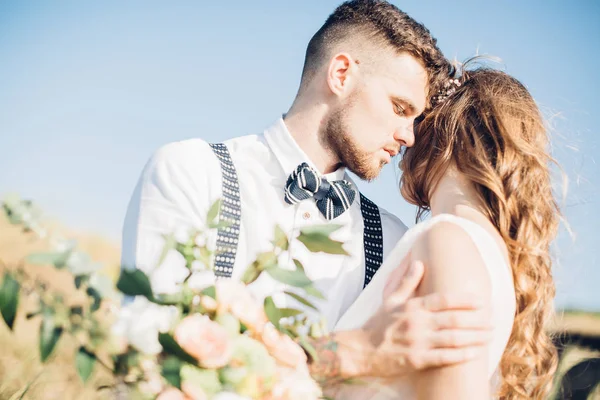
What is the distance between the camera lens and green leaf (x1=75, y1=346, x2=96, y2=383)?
2.64 feet

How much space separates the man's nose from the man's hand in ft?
3.25

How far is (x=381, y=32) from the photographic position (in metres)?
3.20

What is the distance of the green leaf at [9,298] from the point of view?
804mm

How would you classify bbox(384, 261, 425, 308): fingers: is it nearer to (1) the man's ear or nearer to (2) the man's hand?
(2) the man's hand

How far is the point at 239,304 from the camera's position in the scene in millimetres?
961

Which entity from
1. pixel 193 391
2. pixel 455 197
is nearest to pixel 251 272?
pixel 193 391

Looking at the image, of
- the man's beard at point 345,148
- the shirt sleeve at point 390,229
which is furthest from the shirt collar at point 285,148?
the shirt sleeve at point 390,229

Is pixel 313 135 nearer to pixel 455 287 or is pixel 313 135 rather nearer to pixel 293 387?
pixel 455 287

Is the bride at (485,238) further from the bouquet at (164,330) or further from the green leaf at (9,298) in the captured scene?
the green leaf at (9,298)

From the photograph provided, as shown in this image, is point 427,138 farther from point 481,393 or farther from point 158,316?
point 158,316

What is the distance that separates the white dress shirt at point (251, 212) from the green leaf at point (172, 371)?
1.34 m

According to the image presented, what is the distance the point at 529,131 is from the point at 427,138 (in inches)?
16.9

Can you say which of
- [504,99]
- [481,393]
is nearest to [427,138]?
[504,99]

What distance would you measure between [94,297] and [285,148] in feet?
6.81
